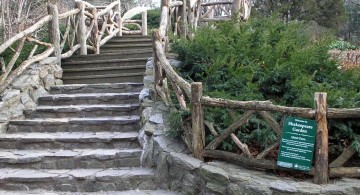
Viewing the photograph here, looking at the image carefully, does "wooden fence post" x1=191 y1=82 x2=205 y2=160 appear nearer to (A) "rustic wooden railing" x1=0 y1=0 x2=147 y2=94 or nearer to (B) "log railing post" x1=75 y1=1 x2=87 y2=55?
(A) "rustic wooden railing" x1=0 y1=0 x2=147 y2=94

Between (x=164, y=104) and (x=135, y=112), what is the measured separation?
28.1 inches

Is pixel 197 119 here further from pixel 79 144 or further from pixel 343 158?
pixel 79 144

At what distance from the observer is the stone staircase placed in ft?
14.4

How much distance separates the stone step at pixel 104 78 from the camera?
272 inches

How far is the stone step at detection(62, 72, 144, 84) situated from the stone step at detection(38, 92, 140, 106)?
834mm

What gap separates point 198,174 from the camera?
3795mm

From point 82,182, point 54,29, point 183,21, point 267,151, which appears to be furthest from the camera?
point 183,21

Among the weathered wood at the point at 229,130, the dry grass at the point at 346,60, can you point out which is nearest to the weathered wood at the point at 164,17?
the dry grass at the point at 346,60

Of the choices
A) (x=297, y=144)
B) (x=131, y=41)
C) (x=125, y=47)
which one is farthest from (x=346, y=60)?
(x=297, y=144)

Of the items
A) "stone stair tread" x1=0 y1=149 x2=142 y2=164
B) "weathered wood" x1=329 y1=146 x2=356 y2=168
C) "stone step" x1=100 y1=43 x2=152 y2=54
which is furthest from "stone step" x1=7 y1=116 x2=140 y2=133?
"stone step" x1=100 y1=43 x2=152 y2=54

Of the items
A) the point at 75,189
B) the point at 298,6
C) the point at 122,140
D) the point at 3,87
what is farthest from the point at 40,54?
the point at 298,6

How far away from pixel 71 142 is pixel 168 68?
1.69 metres

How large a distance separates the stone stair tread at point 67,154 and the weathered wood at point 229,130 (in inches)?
50.4

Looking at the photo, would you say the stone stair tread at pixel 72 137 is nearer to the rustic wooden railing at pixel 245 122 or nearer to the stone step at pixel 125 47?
the rustic wooden railing at pixel 245 122
